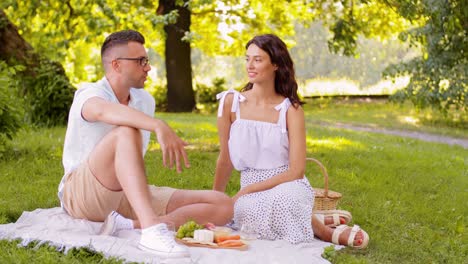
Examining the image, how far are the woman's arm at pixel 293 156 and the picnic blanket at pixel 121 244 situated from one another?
1.43 ft

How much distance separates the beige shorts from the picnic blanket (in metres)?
0.07

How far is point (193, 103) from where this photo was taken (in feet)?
73.6

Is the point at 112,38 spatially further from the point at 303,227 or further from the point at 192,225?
the point at 303,227

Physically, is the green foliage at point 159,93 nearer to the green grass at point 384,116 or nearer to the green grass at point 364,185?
the green grass at point 384,116

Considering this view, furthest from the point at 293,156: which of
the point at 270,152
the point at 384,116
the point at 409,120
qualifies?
the point at 384,116

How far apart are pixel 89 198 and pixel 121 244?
1.56 feet

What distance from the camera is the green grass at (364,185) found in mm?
5840

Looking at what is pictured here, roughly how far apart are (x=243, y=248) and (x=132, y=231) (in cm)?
78

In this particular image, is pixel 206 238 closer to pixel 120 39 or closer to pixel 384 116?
pixel 120 39

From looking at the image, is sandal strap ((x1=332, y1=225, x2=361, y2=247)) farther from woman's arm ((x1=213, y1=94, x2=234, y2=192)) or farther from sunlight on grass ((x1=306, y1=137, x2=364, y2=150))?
Result: sunlight on grass ((x1=306, y1=137, x2=364, y2=150))

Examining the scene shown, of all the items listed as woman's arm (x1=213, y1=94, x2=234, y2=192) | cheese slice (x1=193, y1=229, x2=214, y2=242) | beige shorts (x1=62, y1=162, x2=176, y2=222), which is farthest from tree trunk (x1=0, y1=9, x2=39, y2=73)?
cheese slice (x1=193, y1=229, x2=214, y2=242)

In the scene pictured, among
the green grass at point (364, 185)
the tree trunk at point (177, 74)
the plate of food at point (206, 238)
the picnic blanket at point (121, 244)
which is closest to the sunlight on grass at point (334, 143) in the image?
the green grass at point (364, 185)

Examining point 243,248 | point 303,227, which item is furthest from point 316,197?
point 243,248

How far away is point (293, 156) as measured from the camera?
5.68 meters
